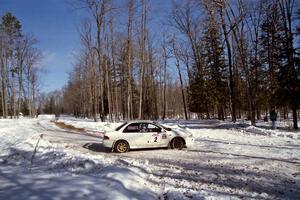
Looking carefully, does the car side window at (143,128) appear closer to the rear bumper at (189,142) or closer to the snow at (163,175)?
the snow at (163,175)

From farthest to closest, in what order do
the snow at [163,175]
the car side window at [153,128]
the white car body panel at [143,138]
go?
the car side window at [153,128]
the white car body panel at [143,138]
the snow at [163,175]

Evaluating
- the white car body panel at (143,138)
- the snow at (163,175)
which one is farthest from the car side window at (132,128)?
the snow at (163,175)

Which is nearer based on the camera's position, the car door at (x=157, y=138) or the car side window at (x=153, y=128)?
the car door at (x=157, y=138)

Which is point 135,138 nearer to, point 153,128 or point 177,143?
point 153,128

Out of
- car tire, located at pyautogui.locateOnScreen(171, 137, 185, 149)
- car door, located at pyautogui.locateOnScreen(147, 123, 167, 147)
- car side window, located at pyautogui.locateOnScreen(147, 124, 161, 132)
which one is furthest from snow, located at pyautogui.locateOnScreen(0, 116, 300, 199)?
car side window, located at pyautogui.locateOnScreen(147, 124, 161, 132)

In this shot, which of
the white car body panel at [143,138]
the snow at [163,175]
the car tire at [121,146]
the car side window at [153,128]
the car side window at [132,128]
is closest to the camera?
the snow at [163,175]

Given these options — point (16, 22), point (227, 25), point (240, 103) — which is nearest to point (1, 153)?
point (227, 25)

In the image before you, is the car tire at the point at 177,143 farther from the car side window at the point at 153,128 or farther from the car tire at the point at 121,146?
the car tire at the point at 121,146

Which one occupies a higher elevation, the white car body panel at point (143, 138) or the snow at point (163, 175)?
the white car body panel at point (143, 138)

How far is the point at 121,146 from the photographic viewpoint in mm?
12969

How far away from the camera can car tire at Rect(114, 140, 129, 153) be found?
1288 centimetres

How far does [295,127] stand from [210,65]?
1909cm

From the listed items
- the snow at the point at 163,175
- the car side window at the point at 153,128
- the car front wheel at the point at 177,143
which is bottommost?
the snow at the point at 163,175

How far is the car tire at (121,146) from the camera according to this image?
42.3 feet
